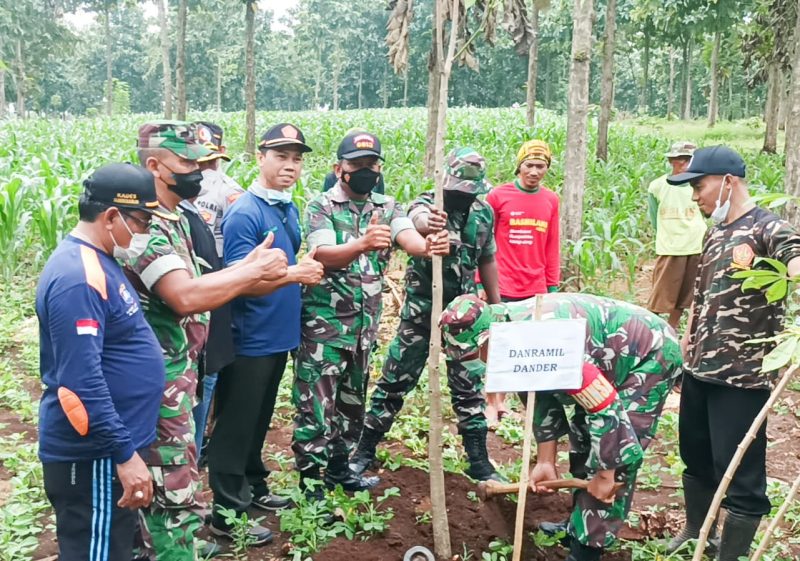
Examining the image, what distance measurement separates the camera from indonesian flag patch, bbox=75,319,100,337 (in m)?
2.18

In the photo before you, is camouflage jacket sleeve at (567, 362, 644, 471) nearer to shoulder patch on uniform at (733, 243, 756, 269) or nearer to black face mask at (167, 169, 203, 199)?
shoulder patch on uniform at (733, 243, 756, 269)

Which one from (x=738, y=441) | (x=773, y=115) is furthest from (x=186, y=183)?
(x=773, y=115)

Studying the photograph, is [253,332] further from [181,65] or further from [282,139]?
[181,65]

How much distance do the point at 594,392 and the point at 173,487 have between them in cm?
161

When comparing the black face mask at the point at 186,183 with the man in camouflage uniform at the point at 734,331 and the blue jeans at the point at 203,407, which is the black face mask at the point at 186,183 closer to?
the blue jeans at the point at 203,407

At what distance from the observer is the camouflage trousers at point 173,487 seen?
102 inches

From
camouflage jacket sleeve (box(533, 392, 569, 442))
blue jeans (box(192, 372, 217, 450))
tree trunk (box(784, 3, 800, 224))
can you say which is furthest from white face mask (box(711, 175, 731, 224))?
tree trunk (box(784, 3, 800, 224))

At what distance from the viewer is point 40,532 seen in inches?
138

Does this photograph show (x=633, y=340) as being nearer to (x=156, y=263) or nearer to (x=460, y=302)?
(x=460, y=302)

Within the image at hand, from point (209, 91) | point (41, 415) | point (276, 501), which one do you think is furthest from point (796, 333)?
point (209, 91)

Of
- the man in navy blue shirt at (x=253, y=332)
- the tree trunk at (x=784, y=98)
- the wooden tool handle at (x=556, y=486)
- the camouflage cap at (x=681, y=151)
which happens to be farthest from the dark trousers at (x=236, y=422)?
the tree trunk at (x=784, y=98)

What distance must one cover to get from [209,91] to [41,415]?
56.0m

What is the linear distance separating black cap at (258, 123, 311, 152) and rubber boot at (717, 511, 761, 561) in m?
2.55

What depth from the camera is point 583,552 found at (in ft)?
10.3
